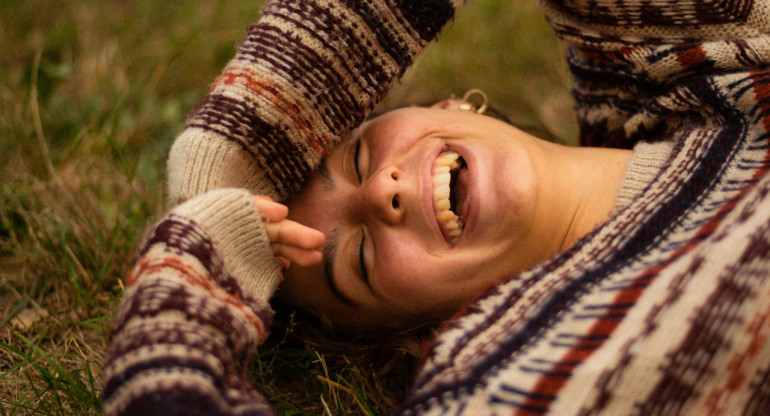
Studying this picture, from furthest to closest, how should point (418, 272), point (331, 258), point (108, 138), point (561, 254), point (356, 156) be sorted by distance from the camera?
point (108, 138) → point (356, 156) → point (331, 258) → point (418, 272) → point (561, 254)

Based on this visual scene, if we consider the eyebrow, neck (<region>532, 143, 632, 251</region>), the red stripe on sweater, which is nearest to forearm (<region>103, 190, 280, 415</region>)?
the eyebrow

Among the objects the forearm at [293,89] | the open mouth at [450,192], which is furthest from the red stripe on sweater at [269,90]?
the open mouth at [450,192]

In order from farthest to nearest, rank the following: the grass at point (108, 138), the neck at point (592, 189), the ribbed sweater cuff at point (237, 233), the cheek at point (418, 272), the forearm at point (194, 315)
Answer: the grass at point (108, 138), the neck at point (592, 189), the cheek at point (418, 272), the ribbed sweater cuff at point (237, 233), the forearm at point (194, 315)

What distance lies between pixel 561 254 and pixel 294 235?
22.0 inches

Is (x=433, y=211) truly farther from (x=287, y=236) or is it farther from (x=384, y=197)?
(x=287, y=236)

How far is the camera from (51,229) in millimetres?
1930

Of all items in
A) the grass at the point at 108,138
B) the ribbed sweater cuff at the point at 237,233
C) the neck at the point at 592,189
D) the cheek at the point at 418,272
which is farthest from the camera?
the grass at the point at 108,138

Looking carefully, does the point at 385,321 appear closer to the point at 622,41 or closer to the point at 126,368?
the point at 126,368

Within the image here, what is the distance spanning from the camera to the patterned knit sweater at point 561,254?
3.36 ft

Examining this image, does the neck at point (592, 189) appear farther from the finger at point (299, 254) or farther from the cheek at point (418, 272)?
the finger at point (299, 254)

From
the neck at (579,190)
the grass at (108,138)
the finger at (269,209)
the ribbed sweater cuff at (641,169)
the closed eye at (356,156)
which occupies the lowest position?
the grass at (108,138)

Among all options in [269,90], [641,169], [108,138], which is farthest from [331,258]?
[108,138]

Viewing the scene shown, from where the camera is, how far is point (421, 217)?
141 cm

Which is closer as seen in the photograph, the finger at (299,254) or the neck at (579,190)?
the finger at (299,254)
